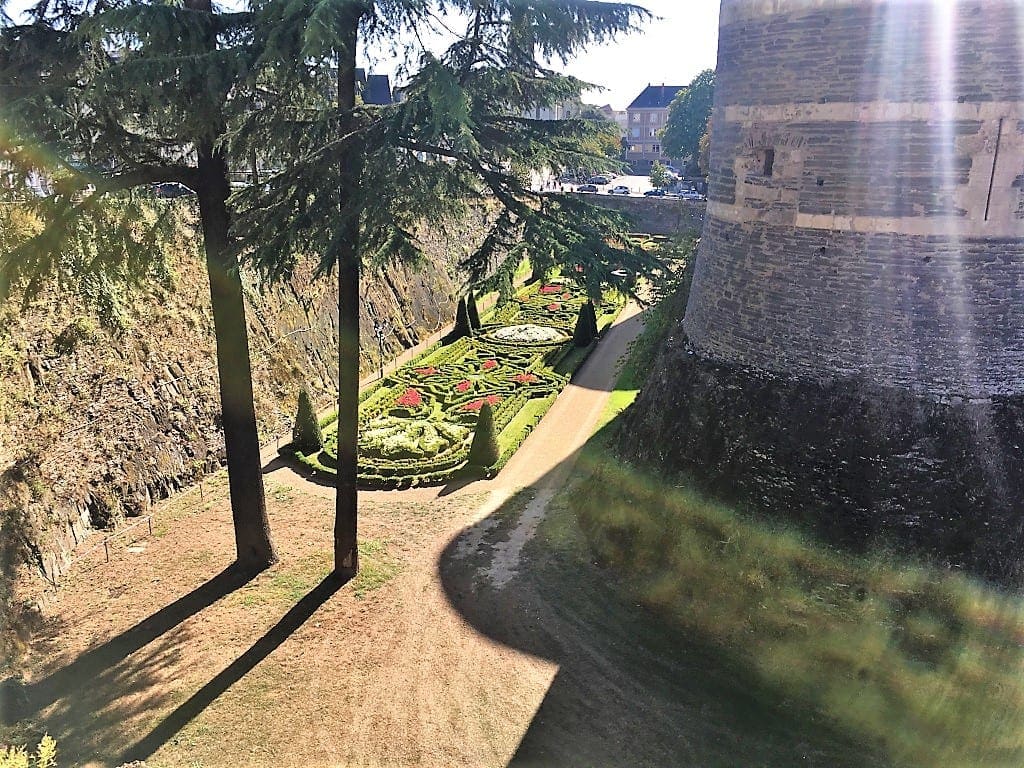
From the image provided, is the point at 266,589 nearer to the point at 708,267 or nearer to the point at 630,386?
the point at 708,267

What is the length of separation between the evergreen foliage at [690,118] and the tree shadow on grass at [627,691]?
171 ft

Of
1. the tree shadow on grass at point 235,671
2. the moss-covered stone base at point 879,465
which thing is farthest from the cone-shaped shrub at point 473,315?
the moss-covered stone base at point 879,465

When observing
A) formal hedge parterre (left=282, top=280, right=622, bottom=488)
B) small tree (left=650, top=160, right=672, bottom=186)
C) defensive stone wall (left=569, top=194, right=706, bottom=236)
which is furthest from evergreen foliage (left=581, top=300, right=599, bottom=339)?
small tree (left=650, top=160, right=672, bottom=186)

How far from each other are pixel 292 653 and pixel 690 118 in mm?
58575

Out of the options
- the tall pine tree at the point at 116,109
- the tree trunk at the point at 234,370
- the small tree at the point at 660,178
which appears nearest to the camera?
the tall pine tree at the point at 116,109

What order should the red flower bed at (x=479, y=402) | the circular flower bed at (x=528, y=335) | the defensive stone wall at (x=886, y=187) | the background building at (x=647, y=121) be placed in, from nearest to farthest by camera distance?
1. the defensive stone wall at (x=886, y=187)
2. the red flower bed at (x=479, y=402)
3. the circular flower bed at (x=528, y=335)
4. the background building at (x=647, y=121)

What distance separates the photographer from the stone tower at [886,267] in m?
9.56

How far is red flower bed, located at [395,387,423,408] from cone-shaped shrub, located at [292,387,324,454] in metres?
3.41

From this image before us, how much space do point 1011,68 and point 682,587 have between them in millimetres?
8781

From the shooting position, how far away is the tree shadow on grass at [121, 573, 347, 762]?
9.59 meters

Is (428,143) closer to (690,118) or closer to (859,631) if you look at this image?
(859,631)

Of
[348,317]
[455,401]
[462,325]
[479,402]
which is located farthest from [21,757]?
[462,325]

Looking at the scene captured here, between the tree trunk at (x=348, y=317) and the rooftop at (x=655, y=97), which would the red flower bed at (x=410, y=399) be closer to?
the tree trunk at (x=348, y=317)

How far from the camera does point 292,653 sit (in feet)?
37.4
